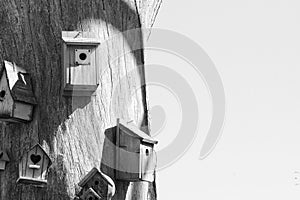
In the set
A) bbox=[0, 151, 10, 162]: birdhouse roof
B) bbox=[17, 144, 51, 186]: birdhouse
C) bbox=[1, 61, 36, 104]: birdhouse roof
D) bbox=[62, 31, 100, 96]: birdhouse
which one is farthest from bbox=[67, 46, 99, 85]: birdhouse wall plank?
bbox=[0, 151, 10, 162]: birdhouse roof

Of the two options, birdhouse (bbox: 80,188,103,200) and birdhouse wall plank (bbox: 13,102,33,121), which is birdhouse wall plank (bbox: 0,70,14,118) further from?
birdhouse (bbox: 80,188,103,200)

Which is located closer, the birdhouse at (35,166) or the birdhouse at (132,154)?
the birdhouse at (35,166)

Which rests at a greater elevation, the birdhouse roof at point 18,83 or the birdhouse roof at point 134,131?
the birdhouse roof at point 18,83

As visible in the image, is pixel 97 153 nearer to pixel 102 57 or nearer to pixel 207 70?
pixel 102 57

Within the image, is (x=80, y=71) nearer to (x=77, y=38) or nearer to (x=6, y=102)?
(x=77, y=38)

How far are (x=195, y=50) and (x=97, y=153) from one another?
679 mm

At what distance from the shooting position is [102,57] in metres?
2.50

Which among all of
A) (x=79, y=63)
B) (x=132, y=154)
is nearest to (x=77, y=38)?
(x=79, y=63)

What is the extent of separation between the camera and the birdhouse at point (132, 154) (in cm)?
243

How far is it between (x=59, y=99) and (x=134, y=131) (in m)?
0.32

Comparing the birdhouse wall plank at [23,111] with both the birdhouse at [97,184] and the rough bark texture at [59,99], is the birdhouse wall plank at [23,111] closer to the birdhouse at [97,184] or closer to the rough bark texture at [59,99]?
the rough bark texture at [59,99]

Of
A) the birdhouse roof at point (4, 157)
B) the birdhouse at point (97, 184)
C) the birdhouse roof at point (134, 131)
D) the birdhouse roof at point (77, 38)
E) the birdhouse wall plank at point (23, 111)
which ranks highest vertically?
the birdhouse roof at point (77, 38)

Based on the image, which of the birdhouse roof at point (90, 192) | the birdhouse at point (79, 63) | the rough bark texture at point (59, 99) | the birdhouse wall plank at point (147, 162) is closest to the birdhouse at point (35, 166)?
the rough bark texture at point (59, 99)

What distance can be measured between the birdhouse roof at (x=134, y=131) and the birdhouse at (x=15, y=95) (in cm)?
36
